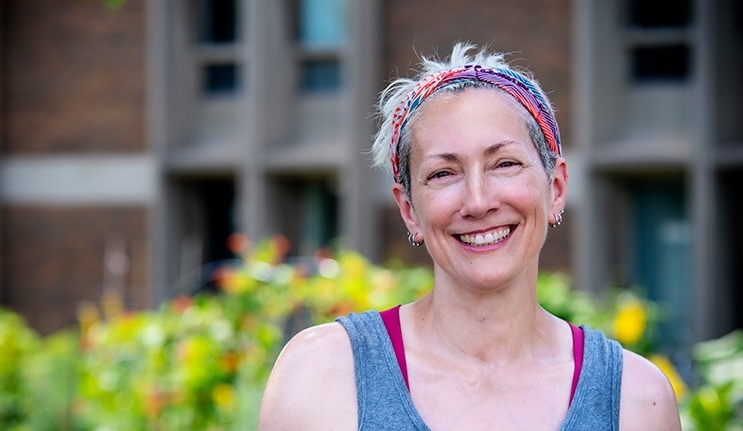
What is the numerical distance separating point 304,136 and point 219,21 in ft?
5.09

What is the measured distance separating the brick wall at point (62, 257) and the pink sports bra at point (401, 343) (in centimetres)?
1019

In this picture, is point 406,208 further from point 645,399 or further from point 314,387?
point 645,399

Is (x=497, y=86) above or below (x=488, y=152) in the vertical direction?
above

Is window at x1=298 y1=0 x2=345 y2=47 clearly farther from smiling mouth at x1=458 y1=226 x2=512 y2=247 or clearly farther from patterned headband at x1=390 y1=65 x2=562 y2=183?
smiling mouth at x1=458 y1=226 x2=512 y2=247

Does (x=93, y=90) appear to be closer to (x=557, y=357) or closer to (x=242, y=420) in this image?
(x=242, y=420)

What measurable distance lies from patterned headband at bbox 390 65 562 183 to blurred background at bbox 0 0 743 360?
7516 millimetres

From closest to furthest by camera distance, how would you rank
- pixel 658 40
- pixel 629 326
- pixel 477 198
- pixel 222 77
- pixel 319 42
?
pixel 477 198 < pixel 629 326 < pixel 658 40 < pixel 319 42 < pixel 222 77

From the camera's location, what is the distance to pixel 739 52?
987 centimetres

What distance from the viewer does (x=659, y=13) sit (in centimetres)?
1052

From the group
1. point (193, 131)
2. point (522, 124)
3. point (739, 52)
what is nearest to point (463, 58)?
point (522, 124)

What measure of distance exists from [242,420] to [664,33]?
19.6 feet

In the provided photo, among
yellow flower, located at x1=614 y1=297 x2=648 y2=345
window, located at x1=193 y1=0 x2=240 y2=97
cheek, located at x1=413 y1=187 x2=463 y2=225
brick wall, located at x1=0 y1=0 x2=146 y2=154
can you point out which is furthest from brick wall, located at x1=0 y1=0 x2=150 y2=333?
→ cheek, located at x1=413 y1=187 x2=463 y2=225

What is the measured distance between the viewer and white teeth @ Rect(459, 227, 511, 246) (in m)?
2.39

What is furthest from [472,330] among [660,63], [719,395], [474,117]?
[660,63]
